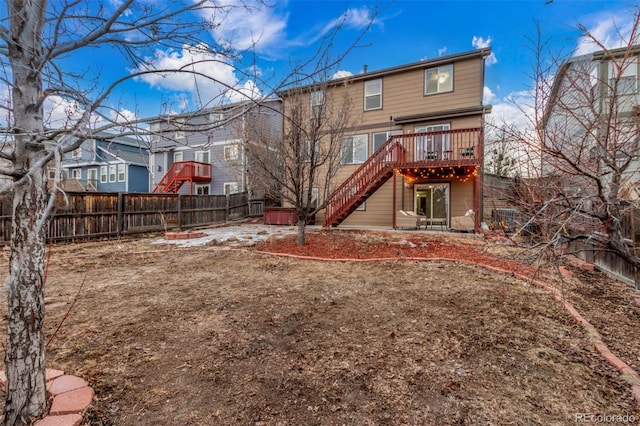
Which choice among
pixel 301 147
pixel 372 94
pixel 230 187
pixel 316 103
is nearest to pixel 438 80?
pixel 372 94

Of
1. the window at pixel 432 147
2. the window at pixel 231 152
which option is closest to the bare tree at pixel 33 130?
the window at pixel 432 147

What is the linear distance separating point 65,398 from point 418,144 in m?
11.7

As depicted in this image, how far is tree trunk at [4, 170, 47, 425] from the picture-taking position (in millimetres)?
1529

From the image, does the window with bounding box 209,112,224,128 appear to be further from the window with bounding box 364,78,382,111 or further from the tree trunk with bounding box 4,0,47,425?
the window with bounding box 364,78,382,111

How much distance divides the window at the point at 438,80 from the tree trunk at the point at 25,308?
13.6 metres

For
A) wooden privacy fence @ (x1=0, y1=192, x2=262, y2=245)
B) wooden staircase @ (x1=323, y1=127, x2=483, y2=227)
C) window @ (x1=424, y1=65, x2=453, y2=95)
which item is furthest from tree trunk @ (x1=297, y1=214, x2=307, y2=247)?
window @ (x1=424, y1=65, x2=453, y2=95)

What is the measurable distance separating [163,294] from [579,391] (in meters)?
4.46

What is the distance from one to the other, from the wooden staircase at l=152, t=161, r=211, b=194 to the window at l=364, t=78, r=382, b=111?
11347 millimetres

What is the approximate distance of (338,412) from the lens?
1.82 meters

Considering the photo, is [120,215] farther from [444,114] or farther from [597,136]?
[444,114]

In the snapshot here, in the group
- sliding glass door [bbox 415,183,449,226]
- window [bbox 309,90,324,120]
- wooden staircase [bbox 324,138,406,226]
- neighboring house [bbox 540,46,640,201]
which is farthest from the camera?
sliding glass door [bbox 415,183,449,226]

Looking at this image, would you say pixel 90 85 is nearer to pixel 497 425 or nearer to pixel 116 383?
pixel 116 383

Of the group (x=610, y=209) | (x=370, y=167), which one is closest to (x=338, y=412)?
(x=610, y=209)
